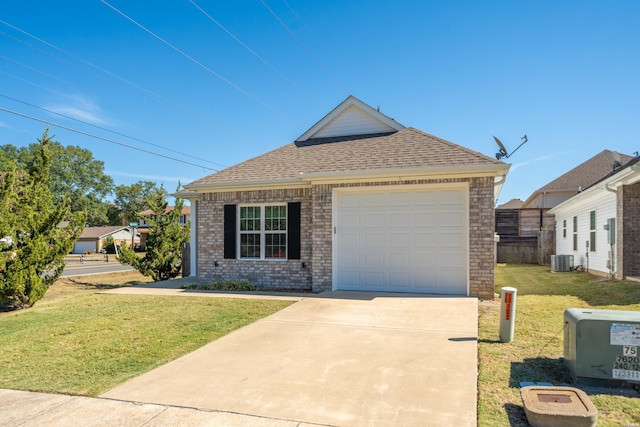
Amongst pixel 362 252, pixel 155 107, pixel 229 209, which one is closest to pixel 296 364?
pixel 362 252

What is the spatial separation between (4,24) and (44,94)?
430 cm

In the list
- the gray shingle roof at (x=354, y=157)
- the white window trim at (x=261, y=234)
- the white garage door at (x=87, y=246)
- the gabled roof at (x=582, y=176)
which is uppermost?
the gabled roof at (x=582, y=176)

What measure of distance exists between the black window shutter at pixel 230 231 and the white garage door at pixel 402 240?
124 inches

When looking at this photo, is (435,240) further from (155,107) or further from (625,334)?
(155,107)

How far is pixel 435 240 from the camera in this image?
30.8 feet

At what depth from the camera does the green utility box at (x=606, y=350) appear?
3.90m

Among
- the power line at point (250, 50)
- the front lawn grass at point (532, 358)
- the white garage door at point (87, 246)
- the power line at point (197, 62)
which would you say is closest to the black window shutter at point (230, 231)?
the power line at point (250, 50)

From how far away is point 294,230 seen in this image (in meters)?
10.9

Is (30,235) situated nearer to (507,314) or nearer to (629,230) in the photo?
(507,314)

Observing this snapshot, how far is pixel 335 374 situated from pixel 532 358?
8.22 feet

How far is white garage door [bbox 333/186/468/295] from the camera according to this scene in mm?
9242

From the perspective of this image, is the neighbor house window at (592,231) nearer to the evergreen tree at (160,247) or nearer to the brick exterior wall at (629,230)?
the brick exterior wall at (629,230)

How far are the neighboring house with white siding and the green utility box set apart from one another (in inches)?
321

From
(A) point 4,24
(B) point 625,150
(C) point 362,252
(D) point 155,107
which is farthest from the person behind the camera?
(B) point 625,150
